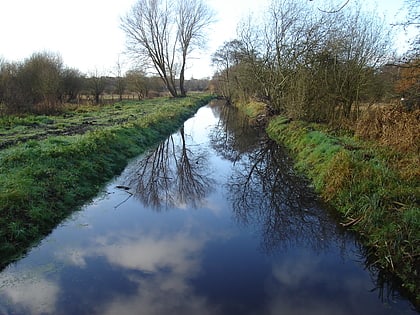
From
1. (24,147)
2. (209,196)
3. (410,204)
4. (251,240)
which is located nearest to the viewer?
(410,204)

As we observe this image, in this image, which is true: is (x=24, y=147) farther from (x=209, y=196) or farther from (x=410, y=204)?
(x=410, y=204)

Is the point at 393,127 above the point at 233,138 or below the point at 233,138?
above

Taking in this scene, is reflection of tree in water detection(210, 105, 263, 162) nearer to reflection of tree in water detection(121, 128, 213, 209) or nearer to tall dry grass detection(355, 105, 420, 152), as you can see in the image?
reflection of tree in water detection(121, 128, 213, 209)

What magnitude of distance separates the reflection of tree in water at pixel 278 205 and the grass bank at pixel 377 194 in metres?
0.51

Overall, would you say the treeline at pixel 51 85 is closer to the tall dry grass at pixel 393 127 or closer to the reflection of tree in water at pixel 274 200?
the reflection of tree in water at pixel 274 200

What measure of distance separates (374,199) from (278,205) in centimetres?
254

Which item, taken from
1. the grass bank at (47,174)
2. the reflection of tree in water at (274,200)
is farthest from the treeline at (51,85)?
the reflection of tree in water at (274,200)

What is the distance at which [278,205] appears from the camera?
28.1 feet

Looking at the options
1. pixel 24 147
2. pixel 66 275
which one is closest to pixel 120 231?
pixel 66 275

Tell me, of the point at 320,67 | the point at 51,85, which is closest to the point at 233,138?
the point at 320,67

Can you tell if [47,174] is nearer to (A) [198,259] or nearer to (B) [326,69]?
(A) [198,259]

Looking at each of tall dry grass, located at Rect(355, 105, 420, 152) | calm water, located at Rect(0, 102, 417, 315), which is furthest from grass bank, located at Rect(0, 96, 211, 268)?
tall dry grass, located at Rect(355, 105, 420, 152)

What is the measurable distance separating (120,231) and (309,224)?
4.23 m

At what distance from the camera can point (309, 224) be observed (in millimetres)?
7348
